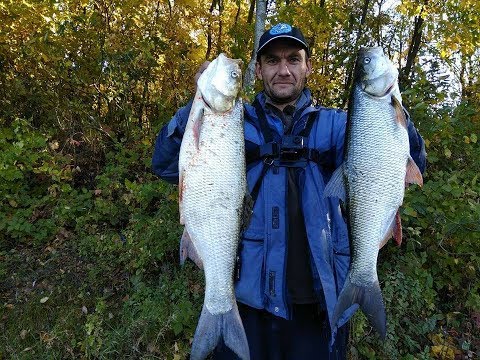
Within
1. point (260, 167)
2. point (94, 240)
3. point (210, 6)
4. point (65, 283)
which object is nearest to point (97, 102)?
point (94, 240)

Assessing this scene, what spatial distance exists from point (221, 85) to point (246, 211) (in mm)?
688

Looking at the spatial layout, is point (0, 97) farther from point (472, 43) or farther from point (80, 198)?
point (472, 43)

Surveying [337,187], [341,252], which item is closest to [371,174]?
[337,187]

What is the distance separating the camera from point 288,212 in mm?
2465

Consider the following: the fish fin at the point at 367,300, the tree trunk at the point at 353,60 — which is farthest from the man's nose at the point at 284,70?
the tree trunk at the point at 353,60

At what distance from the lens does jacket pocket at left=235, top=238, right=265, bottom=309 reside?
7.97ft

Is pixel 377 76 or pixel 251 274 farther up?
pixel 377 76

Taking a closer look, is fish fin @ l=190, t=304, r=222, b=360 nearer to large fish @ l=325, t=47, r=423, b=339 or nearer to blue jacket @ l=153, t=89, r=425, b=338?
blue jacket @ l=153, t=89, r=425, b=338

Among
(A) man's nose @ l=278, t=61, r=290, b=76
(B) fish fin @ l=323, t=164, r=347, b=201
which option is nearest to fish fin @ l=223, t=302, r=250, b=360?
(B) fish fin @ l=323, t=164, r=347, b=201

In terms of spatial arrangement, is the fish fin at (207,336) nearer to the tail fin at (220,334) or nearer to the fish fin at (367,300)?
the tail fin at (220,334)

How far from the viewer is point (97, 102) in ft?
23.7

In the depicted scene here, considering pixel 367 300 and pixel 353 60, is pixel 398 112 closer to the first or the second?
pixel 367 300

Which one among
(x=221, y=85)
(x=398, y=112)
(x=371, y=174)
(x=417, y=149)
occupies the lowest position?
(x=371, y=174)

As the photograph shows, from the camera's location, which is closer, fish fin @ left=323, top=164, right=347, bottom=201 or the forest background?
fish fin @ left=323, top=164, right=347, bottom=201
